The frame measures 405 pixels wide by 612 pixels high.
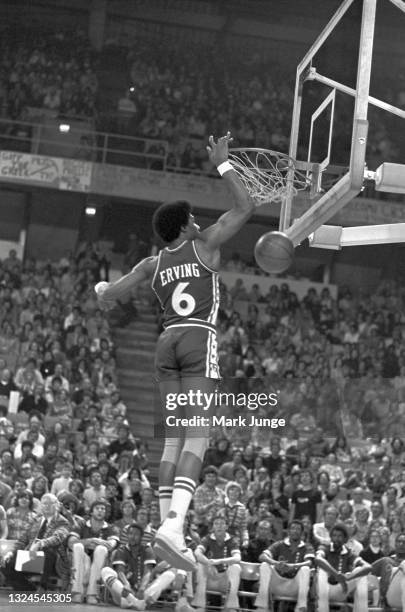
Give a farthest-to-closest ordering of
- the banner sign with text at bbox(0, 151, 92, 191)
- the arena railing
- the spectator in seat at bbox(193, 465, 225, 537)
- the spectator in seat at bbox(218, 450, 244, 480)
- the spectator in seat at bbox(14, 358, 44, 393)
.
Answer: the arena railing, the banner sign with text at bbox(0, 151, 92, 191), the spectator in seat at bbox(14, 358, 44, 393), the spectator in seat at bbox(218, 450, 244, 480), the spectator in seat at bbox(193, 465, 225, 537)

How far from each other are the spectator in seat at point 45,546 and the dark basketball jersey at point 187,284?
20.2 feet

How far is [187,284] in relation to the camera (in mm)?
6828

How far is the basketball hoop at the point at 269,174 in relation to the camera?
28.5 ft

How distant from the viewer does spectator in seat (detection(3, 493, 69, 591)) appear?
40.1 ft

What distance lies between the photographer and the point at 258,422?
14.6m

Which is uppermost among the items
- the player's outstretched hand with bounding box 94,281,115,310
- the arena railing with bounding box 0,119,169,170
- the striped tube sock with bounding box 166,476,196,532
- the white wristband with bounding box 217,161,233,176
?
the arena railing with bounding box 0,119,169,170

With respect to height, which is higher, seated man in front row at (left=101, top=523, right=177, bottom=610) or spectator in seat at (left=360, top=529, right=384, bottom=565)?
spectator in seat at (left=360, top=529, right=384, bottom=565)

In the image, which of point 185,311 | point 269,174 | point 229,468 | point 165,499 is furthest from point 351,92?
point 229,468

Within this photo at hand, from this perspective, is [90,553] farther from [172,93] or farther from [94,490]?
[172,93]

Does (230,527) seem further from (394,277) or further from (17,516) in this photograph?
(394,277)

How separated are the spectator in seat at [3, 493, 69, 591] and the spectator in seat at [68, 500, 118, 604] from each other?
151 mm

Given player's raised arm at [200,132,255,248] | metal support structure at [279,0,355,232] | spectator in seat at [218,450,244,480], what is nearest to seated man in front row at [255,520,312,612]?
spectator in seat at [218,450,244,480]

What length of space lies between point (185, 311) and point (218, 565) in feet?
22.2

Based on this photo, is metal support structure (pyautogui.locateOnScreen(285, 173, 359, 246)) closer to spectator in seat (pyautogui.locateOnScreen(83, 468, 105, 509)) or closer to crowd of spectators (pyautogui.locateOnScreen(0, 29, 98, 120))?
spectator in seat (pyautogui.locateOnScreen(83, 468, 105, 509))
